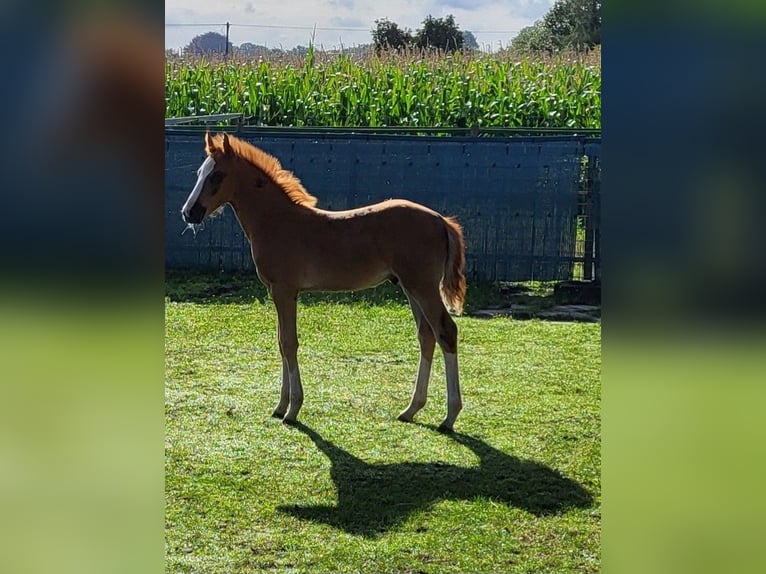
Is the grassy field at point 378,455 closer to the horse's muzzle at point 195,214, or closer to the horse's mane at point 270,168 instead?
the horse's muzzle at point 195,214

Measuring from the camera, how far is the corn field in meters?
13.0

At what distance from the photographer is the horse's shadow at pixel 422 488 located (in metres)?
3.93

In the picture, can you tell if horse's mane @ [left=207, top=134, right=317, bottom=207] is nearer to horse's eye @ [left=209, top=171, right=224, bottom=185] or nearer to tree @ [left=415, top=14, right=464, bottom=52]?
horse's eye @ [left=209, top=171, right=224, bottom=185]

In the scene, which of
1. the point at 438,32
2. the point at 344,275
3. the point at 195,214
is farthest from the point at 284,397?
the point at 438,32

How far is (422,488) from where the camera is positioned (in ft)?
14.1

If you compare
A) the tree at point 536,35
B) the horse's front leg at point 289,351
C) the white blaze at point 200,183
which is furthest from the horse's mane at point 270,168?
the tree at point 536,35

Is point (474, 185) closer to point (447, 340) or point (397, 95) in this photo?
point (397, 95)

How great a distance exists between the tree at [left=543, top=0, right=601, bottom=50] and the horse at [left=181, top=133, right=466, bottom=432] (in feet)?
88.2

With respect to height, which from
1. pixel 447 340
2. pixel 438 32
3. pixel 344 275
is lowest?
pixel 447 340

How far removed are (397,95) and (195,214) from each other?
8419 millimetres

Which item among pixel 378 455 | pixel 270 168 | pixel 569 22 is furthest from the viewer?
pixel 569 22

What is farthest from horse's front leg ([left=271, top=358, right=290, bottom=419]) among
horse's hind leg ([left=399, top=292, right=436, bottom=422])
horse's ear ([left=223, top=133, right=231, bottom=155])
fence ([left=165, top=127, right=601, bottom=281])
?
fence ([left=165, top=127, right=601, bottom=281])

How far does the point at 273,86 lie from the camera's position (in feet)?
44.2

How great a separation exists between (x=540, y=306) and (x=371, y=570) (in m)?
6.19
